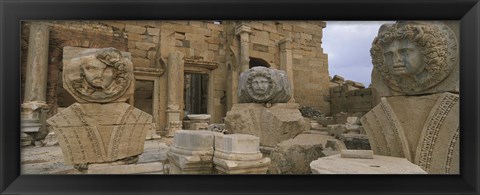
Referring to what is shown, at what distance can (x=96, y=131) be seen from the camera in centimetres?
295

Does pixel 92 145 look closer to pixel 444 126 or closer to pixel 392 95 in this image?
pixel 392 95

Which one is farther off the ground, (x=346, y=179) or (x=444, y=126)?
(x=444, y=126)

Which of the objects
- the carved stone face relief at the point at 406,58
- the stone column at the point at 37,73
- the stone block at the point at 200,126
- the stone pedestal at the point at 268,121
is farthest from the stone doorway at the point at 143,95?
the carved stone face relief at the point at 406,58

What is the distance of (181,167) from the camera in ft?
→ 10.0

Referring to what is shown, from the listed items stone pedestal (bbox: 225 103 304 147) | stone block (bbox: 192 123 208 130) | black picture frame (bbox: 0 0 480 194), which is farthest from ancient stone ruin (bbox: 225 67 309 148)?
black picture frame (bbox: 0 0 480 194)

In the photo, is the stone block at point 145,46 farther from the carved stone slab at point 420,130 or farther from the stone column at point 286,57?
the carved stone slab at point 420,130

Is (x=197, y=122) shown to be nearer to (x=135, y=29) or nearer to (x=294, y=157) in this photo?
(x=135, y=29)

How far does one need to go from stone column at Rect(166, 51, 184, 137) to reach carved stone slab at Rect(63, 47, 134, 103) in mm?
5310

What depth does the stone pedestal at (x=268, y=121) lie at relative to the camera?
503 cm

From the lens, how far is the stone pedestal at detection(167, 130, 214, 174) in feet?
9.98

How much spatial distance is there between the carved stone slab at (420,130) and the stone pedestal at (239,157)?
116 cm
